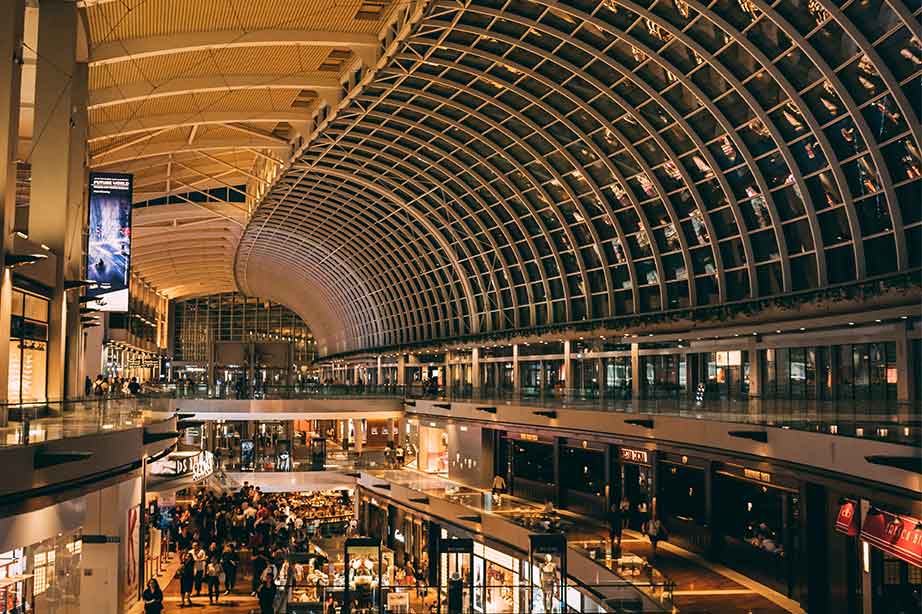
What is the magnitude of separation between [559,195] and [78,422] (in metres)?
30.9

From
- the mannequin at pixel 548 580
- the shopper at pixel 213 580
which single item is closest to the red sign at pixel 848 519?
the mannequin at pixel 548 580

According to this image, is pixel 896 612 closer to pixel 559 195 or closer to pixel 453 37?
pixel 453 37

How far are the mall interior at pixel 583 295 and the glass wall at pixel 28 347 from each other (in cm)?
11

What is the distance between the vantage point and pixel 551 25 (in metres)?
32.6

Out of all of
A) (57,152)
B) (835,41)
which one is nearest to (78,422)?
(57,152)

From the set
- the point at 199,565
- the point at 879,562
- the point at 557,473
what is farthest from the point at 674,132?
the point at 199,565

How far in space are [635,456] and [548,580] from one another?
1194 centimetres

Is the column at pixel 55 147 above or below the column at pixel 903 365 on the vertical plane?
above

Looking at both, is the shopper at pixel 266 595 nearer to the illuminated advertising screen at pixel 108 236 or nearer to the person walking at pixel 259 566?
the person walking at pixel 259 566

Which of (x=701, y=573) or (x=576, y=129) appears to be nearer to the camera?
(x=701, y=573)

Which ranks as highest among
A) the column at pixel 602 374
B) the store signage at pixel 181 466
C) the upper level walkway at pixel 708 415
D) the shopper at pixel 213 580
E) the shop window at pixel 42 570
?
the column at pixel 602 374

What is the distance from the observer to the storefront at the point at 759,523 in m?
22.2

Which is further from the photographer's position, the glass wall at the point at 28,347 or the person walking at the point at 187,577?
the person walking at the point at 187,577

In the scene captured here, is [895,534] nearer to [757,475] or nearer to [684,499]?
[757,475]
